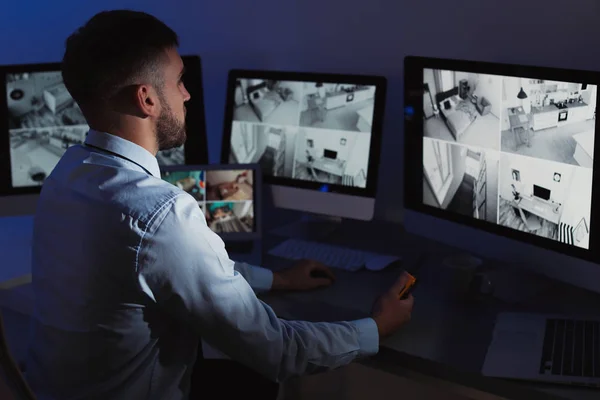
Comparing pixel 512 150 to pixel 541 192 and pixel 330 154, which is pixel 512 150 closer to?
pixel 541 192

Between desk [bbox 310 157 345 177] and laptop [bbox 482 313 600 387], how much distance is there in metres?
0.69

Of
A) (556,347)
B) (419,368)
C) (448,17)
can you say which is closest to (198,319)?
(419,368)

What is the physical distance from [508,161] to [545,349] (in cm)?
49

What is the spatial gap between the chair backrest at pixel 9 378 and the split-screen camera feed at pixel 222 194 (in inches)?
43.5

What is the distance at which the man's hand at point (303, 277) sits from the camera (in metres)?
1.88

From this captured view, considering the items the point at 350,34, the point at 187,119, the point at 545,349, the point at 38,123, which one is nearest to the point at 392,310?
the point at 545,349

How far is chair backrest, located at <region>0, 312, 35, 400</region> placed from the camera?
111 cm

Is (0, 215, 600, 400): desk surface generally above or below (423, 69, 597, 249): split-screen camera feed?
below

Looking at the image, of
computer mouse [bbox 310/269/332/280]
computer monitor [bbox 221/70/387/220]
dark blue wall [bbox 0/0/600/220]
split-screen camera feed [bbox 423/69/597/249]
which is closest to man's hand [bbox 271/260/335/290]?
computer mouse [bbox 310/269/332/280]

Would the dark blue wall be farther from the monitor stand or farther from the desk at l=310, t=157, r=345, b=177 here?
the desk at l=310, t=157, r=345, b=177

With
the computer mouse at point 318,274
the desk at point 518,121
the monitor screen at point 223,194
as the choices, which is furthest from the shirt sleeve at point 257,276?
the desk at point 518,121

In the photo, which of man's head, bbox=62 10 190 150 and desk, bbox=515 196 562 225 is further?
desk, bbox=515 196 562 225

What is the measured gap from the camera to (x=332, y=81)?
216cm

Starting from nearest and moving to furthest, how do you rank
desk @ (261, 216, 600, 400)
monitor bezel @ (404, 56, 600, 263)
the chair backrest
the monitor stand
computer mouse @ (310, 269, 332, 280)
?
the chair backrest
desk @ (261, 216, 600, 400)
monitor bezel @ (404, 56, 600, 263)
computer mouse @ (310, 269, 332, 280)
the monitor stand
